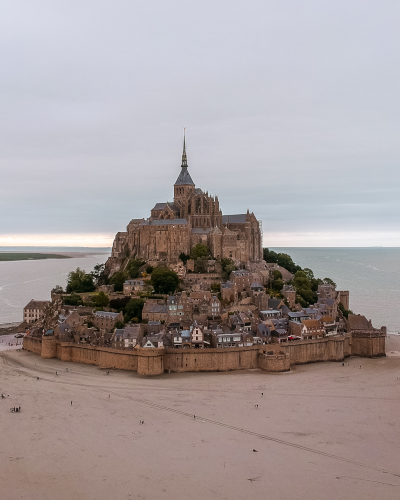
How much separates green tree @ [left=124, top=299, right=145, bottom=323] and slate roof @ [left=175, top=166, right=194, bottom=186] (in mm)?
27388

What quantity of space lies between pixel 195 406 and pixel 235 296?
1956cm

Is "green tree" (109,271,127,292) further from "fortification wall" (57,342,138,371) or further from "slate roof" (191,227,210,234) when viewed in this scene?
"fortification wall" (57,342,138,371)

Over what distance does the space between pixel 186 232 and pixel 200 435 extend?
1418 inches

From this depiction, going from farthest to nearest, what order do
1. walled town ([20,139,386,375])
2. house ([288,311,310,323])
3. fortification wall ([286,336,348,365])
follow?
house ([288,311,310,323])
fortification wall ([286,336,348,365])
walled town ([20,139,386,375])

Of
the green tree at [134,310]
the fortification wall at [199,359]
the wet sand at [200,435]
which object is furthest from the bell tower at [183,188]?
the wet sand at [200,435]

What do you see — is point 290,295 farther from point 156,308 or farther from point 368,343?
point 156,308

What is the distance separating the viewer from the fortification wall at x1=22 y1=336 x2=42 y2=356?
39.9m

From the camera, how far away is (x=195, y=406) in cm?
2702

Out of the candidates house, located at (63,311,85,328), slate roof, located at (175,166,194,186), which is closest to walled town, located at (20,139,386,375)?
house, located at (63,311,85,328)

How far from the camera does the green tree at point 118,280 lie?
5044cm

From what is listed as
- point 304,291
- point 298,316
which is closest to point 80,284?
point 298,316

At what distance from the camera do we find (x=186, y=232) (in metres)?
56.9

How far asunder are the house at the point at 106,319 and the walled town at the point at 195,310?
95 millimetres

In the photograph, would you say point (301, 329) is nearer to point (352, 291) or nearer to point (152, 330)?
point (152, 330)
